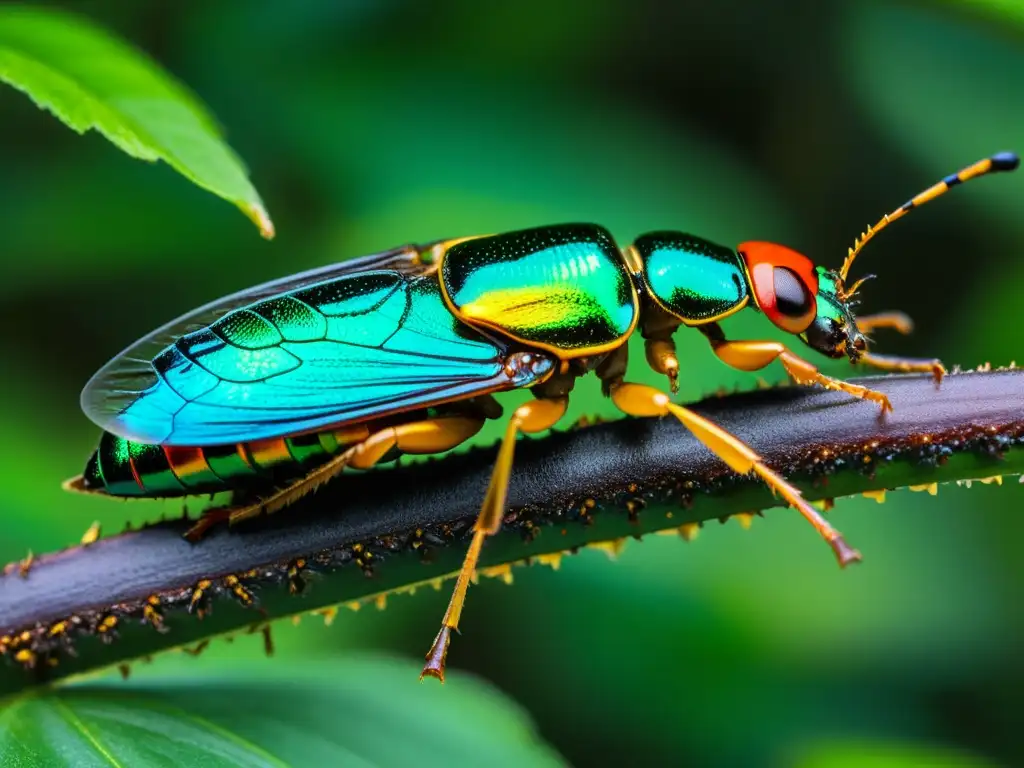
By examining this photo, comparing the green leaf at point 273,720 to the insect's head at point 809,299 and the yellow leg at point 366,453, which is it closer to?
the yellow leg at point 366,453

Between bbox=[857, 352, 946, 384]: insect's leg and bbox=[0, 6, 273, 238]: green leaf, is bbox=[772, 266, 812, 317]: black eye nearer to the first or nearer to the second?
bbox=[857, 352, 946, 384]: insect's leg

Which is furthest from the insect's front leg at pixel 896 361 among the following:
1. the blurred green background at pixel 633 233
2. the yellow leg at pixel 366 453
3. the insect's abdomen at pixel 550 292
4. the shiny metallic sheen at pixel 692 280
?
the yellow leg at pixel 366 453

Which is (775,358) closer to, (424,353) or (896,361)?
(896,361)

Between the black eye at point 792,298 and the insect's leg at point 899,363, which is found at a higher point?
the black eye at point 792,298

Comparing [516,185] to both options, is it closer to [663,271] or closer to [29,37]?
[663,271]

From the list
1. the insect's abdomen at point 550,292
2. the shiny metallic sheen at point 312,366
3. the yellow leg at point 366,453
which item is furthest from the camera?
the insect's abdomen at point 550,292

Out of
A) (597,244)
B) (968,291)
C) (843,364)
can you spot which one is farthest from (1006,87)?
(597,244)

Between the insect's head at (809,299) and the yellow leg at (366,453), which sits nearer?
the yellow leg at (366,453)
